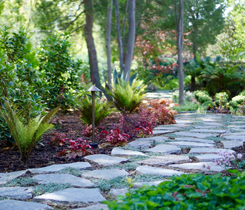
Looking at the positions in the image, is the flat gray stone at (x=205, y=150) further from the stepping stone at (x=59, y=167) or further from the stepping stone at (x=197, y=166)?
the stepping stone at (x=59, y=167)

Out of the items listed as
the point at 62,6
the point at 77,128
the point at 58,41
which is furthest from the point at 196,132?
the point at 62,6

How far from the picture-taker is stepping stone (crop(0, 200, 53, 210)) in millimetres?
1876

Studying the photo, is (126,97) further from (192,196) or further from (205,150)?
(192,196)

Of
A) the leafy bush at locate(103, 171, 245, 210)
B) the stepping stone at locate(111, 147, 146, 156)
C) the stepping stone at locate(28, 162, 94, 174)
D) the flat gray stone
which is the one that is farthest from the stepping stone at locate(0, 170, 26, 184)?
the flat gray stone

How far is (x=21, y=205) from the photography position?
1.92 metres

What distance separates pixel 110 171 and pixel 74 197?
0.65m

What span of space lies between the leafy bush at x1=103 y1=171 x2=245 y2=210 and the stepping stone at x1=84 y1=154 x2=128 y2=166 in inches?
49.2

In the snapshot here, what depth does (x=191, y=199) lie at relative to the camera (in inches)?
61.5

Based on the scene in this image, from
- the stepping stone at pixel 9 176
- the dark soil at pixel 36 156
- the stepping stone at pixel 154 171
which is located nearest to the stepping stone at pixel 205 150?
the stepping stone at pixel 154 171

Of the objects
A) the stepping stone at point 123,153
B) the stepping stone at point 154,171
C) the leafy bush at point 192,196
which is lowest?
the stepping stone at point 154,171

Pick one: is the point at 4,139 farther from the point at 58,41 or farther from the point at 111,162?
the point at 58,41

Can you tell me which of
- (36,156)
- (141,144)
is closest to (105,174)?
(36,156)

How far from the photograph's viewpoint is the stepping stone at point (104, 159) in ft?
9.64

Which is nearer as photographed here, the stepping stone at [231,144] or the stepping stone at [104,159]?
the stepping stone at [104,159]
